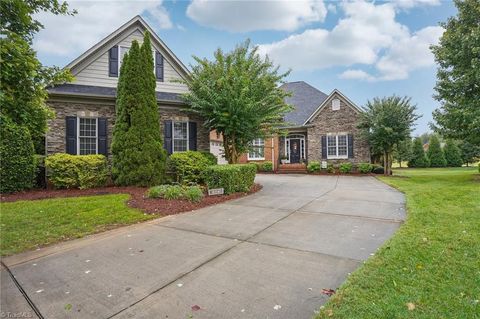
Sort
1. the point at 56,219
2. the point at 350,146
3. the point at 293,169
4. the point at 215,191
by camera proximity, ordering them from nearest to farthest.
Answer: the point at 56,219
the point at 215,191
the point at 350,146
the point at 293,169

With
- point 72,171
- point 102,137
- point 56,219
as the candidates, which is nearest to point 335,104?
point 102,137

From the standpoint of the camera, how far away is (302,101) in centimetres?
2288

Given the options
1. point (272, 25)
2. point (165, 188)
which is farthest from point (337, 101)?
point (165, 188)

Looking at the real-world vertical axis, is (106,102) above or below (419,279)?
above

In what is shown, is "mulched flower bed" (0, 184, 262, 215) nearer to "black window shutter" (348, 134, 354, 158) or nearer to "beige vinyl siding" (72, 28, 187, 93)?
"beige vinyl siding" (72, 28, 187, 93)

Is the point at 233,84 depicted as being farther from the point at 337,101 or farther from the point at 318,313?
the point at 337,101

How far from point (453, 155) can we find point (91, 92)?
117 ft

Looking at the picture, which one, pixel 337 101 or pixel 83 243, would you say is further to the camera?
Result: pixel 337 101

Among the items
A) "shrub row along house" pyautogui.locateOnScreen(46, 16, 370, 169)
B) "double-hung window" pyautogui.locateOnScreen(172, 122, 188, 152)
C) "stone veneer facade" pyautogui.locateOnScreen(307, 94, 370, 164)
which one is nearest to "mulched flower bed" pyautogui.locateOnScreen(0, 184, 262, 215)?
"shrub row along house" pyautogui.locateOnScreen(46, 16, 370, 169)

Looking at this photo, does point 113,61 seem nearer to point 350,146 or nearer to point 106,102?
point 106,102

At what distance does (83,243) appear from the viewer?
436 centimetres

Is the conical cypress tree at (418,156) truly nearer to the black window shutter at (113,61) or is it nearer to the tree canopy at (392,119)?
the tree canopy at (392,119)

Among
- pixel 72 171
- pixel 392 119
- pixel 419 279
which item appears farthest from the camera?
pixel 392 119

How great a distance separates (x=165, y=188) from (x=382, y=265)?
6.22 m
